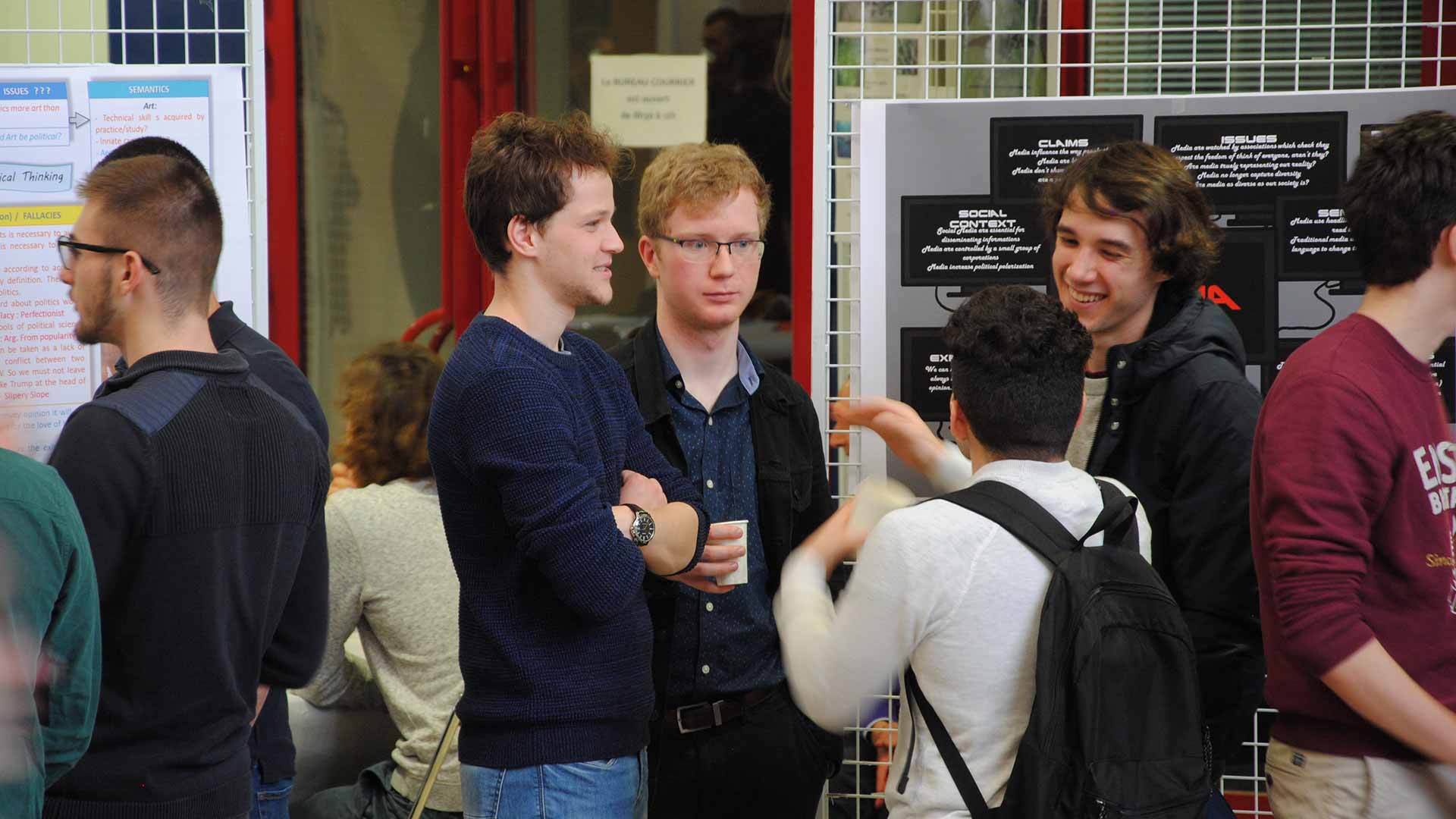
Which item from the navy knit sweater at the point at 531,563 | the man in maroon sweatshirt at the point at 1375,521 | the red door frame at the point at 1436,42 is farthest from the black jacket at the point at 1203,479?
the red door frame at the point at 1436,42

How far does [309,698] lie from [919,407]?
162 centimetres

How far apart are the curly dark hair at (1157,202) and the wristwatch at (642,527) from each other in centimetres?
99

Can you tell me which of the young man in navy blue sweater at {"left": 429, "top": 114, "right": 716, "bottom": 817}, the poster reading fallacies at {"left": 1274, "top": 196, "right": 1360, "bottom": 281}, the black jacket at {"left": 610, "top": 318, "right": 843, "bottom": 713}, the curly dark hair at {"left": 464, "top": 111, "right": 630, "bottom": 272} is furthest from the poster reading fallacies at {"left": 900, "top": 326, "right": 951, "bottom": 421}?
the curly dark hair at {"left": 464, "top": 111, "right": 630, "bottom": 272}

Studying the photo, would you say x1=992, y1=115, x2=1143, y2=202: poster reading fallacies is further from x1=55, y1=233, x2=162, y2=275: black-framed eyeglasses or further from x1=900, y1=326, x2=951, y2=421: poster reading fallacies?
x1=55, y1=233, x2=162, y2=275: black-framed eyeglasses

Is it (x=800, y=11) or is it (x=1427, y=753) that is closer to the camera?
(x=1427, y=753)

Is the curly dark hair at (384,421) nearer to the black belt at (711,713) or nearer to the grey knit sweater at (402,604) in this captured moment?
the grey knit sweater at (402,604)

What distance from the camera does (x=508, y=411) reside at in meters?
1.84

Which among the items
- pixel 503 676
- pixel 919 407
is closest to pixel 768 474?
pixel 919 407

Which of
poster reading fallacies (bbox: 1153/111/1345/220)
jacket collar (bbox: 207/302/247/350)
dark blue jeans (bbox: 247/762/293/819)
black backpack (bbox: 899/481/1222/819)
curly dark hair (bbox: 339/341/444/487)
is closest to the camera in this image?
black backpack (bbox: 899/481/1222/819)

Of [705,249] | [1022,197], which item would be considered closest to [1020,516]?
[705,249]

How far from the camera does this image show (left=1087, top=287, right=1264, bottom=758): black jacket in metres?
2.15

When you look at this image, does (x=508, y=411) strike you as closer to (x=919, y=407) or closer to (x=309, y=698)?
(x=919, y=407)

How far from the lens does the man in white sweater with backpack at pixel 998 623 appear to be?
1.65 m

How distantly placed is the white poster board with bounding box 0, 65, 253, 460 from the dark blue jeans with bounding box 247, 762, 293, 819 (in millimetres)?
1093
